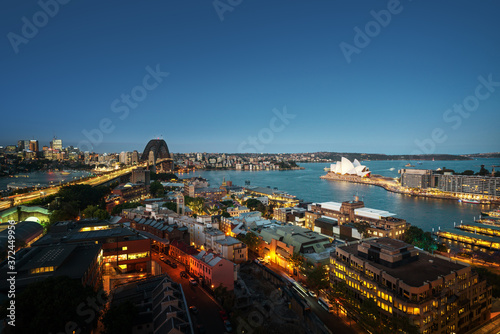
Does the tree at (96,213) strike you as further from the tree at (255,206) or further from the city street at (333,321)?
the city street at (333,321)

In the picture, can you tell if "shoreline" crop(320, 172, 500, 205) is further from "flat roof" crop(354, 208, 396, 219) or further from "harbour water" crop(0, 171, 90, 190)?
"harbour water" crop(0, 171, 90, 190)

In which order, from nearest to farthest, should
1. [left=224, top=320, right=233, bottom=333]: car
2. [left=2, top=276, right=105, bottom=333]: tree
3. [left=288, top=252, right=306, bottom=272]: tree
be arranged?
[left=2, top=276, right=105, bottom=333]: tree < [left=224, top=320, right=233, bottom=333]: car < [left=288, top=252, right=306, bottom=272]: tree

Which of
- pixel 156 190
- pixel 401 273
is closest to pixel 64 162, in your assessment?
pixel 156 190

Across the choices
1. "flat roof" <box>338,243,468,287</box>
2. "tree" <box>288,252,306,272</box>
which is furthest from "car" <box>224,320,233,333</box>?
"flat roof" <box>338,243,468,287</box>

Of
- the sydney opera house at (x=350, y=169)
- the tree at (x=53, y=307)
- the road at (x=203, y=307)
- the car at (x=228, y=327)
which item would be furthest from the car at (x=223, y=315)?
the sydney opera house at (x=350, y=169)

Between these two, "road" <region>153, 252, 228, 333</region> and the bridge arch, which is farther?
the bridge arch

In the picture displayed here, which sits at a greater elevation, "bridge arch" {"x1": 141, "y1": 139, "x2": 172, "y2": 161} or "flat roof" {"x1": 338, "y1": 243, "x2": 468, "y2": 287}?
"bridge arch" {"x1": 141, "y1": 139, "x2": 172, "y2": 161}

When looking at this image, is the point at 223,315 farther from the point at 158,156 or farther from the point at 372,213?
the point at 158,156
